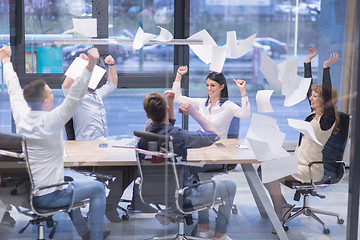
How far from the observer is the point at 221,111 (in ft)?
10.4

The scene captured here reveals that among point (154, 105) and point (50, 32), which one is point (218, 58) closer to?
point (154, 105)

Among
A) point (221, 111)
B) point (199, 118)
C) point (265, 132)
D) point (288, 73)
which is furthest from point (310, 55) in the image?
point (199, 118)

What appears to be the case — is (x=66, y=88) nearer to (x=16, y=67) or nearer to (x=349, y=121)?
(x=16, y=67)

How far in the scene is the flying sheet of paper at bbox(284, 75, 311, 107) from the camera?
3.21 metres

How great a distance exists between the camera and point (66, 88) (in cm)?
296

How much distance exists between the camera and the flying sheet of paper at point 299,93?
10.5 ft

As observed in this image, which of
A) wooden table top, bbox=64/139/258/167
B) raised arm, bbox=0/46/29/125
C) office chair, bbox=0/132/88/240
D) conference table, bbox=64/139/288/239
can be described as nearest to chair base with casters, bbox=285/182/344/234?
conference table, bbox=64/139/288/239

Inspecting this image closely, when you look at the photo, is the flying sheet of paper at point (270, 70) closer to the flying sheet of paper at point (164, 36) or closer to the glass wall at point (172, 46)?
the glass wall at point (172, 46)

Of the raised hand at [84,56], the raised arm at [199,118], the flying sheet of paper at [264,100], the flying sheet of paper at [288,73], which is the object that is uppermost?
the raised hand at [84,56]

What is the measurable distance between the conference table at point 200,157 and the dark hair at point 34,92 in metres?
0.29

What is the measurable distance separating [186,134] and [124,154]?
37 cm

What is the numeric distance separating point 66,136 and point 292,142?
1.34 m

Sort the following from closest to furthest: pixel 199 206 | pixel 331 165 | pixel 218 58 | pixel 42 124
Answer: pixel 42 124
pixel 218 58
pixel 199 206
pixel 331 165

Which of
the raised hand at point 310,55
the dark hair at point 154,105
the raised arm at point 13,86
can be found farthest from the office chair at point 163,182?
the raised hand at point 310,55
